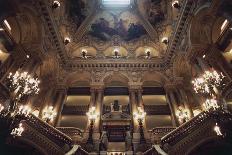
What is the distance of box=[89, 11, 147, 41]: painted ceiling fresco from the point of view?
67.1 feet

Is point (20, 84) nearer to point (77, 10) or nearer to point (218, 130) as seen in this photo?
point (218, 130)

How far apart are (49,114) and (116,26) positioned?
1022 cm

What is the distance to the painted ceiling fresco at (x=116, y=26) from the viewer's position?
67.1 ft

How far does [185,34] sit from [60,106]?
31.6 ft

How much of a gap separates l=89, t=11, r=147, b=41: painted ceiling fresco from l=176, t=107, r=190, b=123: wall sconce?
26.8ft

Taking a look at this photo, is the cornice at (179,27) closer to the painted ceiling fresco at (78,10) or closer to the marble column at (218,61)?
the marble column at (218,61)

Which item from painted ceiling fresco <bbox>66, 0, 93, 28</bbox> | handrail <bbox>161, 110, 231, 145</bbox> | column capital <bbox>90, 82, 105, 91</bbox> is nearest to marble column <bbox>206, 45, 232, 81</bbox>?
handrail <bbox>161, 110, 231, 145</bbox>

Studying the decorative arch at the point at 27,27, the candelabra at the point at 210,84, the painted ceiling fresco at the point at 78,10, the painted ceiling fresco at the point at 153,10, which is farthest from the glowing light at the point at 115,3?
the candelabra at the point at 210,84

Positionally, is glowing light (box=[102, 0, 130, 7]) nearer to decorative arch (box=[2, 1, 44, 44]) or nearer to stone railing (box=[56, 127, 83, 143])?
decorative arch (box=[2, 1, 44, 44])

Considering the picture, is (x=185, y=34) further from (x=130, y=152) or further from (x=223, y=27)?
(x=130, y=152)

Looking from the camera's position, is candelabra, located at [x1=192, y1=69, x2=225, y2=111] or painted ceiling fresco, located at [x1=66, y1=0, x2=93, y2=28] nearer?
candelabra, located at [x1=192, y1=69, x2=225, y2=111]

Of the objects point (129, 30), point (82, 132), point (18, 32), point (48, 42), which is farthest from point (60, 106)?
point (129, 30)

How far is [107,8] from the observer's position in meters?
20.7

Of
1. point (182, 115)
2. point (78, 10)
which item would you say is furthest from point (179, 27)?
point (78, 10)
